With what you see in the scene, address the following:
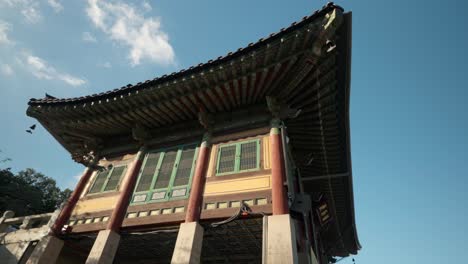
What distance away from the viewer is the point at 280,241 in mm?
6270

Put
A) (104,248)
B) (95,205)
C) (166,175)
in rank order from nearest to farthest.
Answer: (104,248) → (166,175) → (95,205)

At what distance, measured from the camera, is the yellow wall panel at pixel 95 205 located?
9719 millimetres

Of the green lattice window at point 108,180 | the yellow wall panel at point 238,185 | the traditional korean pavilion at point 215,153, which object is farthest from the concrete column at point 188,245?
the green lattice window at point 108,180

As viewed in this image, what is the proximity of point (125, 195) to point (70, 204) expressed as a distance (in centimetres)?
272

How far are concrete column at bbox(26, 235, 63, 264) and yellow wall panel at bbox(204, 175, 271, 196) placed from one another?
19.5 ft

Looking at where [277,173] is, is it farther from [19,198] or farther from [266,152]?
[19,198]

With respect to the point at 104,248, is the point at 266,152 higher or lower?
higher

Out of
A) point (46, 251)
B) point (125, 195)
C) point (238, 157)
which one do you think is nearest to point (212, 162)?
point (238, 157)

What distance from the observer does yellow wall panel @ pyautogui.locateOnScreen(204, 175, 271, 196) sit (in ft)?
25.8

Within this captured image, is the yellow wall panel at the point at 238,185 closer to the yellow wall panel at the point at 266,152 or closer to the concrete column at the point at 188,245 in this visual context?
the yellow wall panel at the point at 266,152

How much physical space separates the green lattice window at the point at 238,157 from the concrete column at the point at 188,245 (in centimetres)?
200

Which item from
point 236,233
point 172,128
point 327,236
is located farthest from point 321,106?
point 327,236

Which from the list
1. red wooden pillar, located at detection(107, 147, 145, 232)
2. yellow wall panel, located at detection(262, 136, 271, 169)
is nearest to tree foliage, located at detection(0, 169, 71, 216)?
red wooden pillar, located at detection(107, 147, 145, 232)

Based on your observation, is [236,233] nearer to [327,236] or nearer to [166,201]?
[166,201]
